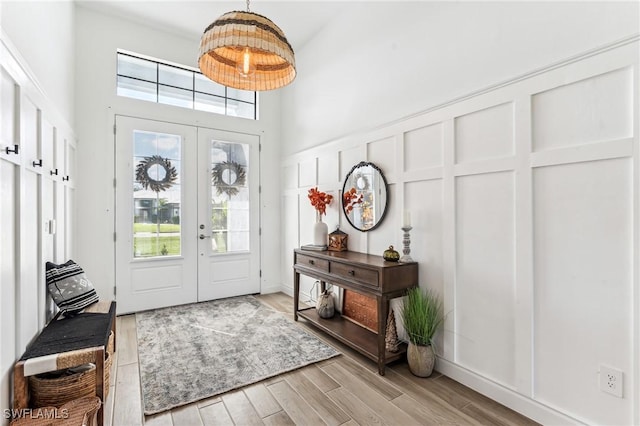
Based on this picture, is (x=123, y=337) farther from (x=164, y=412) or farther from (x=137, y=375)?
(x=164, y=412)

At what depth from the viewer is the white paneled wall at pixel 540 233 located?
1.58 m

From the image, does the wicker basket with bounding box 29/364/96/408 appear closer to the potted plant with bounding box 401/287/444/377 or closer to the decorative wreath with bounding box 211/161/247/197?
the potted plant with bounding box 401/287/444/377

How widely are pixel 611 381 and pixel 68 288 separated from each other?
3.57 metres

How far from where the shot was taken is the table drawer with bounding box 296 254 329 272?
3.05 meters

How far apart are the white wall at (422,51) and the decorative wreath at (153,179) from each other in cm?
175

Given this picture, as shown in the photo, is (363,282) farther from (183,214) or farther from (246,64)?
(183,214)

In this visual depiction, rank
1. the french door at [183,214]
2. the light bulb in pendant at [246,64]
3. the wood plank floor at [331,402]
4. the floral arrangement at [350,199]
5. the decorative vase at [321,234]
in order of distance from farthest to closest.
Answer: the french door at [183,214] → the decorative vase at [321,234] → the floral arrangement at [350,199] → the light bulb in pendant at [246,64] → the wood plank floor at [331,402]

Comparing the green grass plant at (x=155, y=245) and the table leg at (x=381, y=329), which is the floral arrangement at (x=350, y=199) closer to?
the table leg at (x=381, y=329)

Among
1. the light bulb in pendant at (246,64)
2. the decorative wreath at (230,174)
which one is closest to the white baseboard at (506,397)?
the light bulb in pendant at (246,64)

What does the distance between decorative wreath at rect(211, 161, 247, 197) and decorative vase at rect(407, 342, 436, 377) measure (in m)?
3.21

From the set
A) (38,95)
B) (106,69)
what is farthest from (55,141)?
(106,69)

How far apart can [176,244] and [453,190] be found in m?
3.46

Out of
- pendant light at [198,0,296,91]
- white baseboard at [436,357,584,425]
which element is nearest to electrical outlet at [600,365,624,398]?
white baseboard at [436,357,584,425]

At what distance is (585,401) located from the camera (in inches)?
66.6
